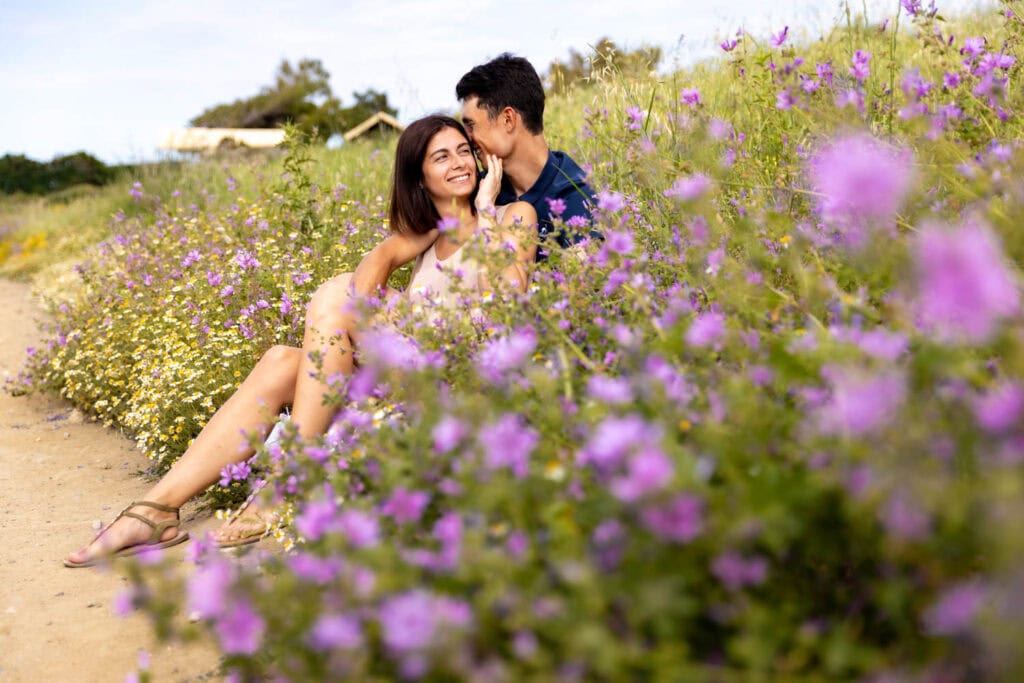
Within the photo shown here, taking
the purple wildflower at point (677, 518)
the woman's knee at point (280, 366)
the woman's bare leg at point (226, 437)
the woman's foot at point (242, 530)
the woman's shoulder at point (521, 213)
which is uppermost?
the woman's shoulder at point (521, 213)

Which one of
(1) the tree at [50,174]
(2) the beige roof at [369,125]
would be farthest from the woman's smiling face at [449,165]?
(1) the tree at [50,174]

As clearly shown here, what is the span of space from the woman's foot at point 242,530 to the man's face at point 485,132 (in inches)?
75.9

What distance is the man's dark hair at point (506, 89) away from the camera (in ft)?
14.2

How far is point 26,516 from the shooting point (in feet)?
13.5

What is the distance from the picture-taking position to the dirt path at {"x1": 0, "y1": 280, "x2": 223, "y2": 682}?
263cm

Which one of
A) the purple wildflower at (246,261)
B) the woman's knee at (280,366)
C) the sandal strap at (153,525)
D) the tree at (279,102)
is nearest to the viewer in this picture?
the sandal strap at (153,525)

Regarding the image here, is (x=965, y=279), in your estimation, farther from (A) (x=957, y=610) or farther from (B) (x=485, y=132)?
(B) (x=485, y=132)

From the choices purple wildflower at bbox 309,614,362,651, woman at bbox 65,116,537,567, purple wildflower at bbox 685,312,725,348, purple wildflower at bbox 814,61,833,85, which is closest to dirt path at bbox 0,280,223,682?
woman at bbox 65,116,537,567

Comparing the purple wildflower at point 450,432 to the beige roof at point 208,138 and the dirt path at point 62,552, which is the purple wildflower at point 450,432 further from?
the beige roof at point 208,138

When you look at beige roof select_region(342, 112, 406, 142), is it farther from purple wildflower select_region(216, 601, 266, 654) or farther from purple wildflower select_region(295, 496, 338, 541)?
purple wildflower select_region(216, 601, 266, 654)

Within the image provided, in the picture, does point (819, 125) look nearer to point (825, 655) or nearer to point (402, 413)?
point (402, 413)

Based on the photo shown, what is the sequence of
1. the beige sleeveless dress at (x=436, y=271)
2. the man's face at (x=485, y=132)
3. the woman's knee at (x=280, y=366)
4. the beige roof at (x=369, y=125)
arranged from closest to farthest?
the woman's knee at (x=280, y=366)
the beige sleeveless dress at (x=436, y=271)
the man's face at (x=485, y=132)
the beige roof at (x=369, y=125)

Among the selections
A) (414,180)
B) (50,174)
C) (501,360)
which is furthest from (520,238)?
(50,174)

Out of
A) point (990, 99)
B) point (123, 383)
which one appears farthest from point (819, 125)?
point (123, 383)
